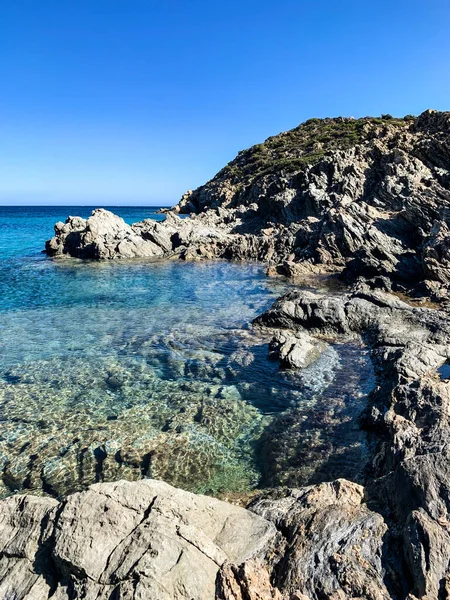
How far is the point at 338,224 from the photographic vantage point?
39156 mm

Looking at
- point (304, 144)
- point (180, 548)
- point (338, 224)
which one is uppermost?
point (304, 144)

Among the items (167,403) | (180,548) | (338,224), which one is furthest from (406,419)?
(338,224)

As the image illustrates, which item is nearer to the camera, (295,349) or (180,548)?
(180,548)

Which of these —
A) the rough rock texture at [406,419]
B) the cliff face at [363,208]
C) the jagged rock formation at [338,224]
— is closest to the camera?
the rough rock texture at [406,419]

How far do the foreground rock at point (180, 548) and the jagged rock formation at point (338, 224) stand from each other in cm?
2169

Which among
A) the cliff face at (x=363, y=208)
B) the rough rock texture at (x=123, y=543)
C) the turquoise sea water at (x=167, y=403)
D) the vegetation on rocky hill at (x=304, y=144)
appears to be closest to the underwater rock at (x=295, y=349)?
the turquoise sea water at (x=167, y=403)

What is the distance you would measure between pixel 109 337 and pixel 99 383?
5374mm

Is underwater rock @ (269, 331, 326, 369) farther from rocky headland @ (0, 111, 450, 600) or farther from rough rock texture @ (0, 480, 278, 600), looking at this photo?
rough rock texture @ (0, 480, 278, 600)

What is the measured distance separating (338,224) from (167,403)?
102 ft

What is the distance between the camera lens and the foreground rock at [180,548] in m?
4.80

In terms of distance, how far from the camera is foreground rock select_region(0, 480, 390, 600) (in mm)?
4797

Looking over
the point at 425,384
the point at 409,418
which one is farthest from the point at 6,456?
the point at 425,384

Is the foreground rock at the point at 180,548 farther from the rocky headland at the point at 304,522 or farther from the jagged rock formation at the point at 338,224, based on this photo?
the jagged rock formation at the point at 338,224

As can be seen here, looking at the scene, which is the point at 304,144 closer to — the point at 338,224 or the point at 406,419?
the point at 338,224
